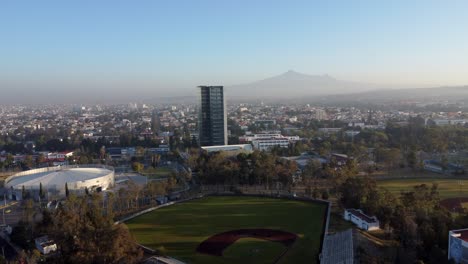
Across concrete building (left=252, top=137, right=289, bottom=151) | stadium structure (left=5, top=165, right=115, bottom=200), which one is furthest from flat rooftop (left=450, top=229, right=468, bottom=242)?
concrete building (left=252, top=137, right=289, bottom=151)

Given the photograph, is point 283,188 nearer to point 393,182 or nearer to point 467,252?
point 393,182

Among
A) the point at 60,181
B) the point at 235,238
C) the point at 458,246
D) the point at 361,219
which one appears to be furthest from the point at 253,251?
the point at 60,181

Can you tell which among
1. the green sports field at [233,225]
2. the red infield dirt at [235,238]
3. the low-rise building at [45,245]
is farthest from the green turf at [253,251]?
the low-rise building at [45,245]

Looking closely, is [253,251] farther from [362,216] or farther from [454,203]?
[454,203]

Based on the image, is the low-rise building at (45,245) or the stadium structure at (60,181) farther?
the stadium structure at (60,181)

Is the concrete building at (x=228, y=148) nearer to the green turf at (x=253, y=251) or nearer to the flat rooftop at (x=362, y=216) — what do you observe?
the flat rooftop at (x=362, y=216)

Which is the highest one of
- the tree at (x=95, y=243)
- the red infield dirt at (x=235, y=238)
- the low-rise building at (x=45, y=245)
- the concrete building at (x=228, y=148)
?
the tree at (x=95, y=243)

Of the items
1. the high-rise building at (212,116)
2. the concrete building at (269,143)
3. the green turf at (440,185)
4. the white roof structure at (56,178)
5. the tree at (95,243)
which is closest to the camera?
the tree at (95,243)
